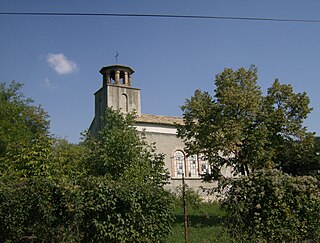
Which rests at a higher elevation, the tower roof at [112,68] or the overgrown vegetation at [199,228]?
the tower roof at [112,68]

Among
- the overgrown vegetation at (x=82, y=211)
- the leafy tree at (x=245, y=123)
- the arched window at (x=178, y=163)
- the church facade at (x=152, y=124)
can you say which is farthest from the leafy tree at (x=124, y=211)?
the arched window at (x=178, y=163)

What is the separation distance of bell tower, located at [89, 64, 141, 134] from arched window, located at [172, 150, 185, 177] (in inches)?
170

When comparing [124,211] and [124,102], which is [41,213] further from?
[124,102]

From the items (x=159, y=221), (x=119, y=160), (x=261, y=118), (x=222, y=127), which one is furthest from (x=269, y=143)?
(x=159, y=221)

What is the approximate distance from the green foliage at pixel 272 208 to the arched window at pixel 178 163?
18438mm

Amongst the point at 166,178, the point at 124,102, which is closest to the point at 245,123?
the point at 166,178

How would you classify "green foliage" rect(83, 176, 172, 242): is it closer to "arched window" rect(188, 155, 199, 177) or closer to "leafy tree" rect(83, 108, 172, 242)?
"leafy tree" rect(83, 108, 172, 242)

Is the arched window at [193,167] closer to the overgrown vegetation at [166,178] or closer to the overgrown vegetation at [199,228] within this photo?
the overgrown vegetation at [166,178]

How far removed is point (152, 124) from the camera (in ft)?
94.2

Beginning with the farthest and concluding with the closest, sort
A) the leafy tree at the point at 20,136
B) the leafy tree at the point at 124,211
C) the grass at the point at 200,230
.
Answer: the leafy tree at the point at 20,136, the grass at the point at 200,230, the leafy tree at the point at 124,211

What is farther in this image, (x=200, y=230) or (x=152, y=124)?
(x=152, y=124)

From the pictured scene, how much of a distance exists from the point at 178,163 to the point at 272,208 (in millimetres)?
19164

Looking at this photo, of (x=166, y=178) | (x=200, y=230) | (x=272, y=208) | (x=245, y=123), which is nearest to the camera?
(x=272, y=208)

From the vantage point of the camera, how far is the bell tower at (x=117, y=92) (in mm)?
28906
